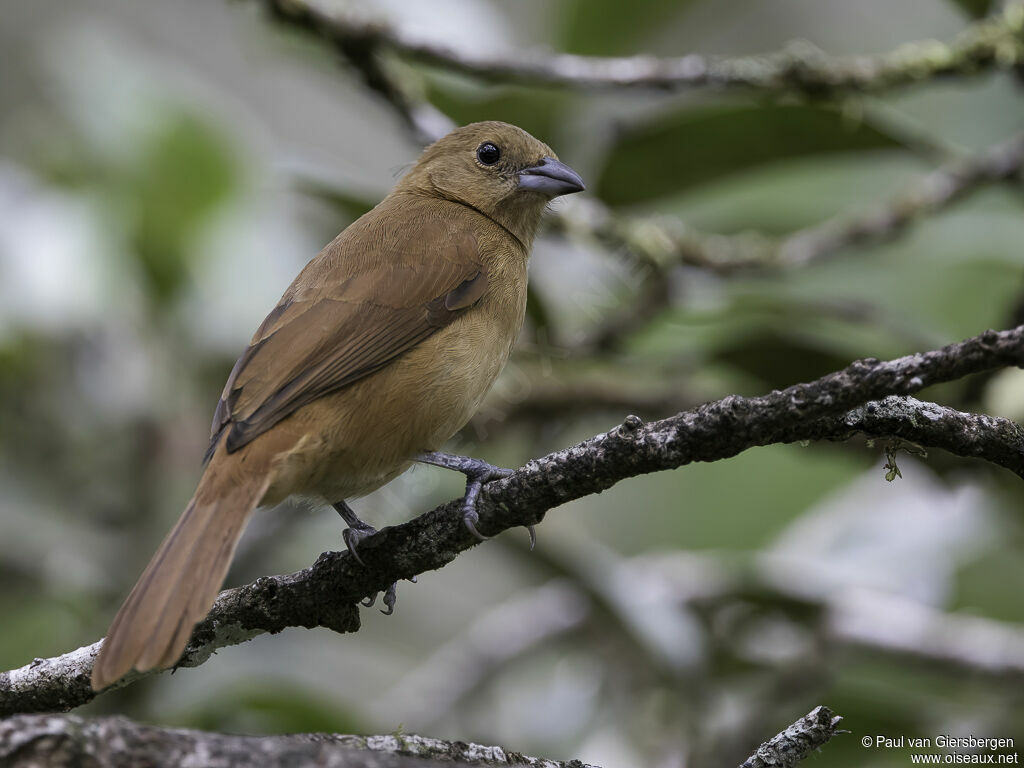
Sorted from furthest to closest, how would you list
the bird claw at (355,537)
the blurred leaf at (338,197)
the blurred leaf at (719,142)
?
the blurred leaf at (338,197) → the blurred leaf at (719,142) → the bird claw at (355,537)

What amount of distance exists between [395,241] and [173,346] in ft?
6.41

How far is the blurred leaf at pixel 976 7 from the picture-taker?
14.7ft

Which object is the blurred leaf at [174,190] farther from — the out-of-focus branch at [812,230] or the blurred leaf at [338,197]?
the out-of-focus branch at [812,230]

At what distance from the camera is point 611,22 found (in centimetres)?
543

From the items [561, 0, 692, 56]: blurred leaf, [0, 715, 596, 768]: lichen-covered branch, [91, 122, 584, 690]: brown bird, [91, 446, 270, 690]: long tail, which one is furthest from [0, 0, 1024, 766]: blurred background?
[0, 715, 596, 768]: lichen-covered branch

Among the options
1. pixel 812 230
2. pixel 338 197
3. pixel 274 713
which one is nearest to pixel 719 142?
pixel 812 230

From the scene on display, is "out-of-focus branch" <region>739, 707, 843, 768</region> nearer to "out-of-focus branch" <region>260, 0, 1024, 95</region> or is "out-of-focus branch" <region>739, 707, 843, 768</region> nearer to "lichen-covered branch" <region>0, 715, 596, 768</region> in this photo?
"lichen-covered branch" <region>0, 715, 596, 768</region>

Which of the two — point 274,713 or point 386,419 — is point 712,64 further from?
point 274,713

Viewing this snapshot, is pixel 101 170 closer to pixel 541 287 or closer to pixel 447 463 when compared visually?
pixel 541 287

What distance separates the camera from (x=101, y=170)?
5605 millimetres

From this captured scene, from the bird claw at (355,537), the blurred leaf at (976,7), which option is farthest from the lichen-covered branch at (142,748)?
the blurred leaf at (976,7)

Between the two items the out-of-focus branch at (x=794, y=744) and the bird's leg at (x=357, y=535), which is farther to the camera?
the bird's leg at (x=357, y=535)

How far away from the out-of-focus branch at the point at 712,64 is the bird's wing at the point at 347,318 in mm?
1027

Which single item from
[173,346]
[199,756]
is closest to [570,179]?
[173,346]
